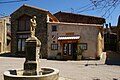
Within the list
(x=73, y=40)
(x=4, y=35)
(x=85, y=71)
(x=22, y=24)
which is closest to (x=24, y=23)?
(x=22, y=24)

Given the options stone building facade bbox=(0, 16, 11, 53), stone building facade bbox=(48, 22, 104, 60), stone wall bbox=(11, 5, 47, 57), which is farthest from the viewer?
stone building facade bbox=(0, 16, 11, 53)

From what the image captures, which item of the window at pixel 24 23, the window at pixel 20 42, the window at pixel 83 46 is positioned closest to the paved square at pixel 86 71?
the window at pixel 83 46

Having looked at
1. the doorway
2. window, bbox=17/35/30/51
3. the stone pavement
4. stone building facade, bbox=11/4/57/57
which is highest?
stone building facade, bbox=11/4/57/57

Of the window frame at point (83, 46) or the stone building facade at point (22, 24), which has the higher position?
the stone building facade at point (22, 24)

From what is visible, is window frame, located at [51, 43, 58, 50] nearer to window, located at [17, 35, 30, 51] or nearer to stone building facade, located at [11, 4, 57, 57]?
stone building facade, located at [11, 4, 57, 57]

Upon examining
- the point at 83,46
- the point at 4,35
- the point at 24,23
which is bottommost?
the point at 83,46

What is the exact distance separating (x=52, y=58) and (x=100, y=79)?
48.1 ft

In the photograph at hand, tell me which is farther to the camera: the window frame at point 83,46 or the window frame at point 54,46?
the window frame at point 54,46

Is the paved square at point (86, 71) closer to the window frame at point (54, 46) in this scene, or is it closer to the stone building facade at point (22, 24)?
the window frame at point (54, 46)

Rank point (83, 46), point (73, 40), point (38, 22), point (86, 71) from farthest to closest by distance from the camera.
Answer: point (38, 22), point (83, 46), point (73, 40), point (86, 71)

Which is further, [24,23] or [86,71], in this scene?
[24,23]

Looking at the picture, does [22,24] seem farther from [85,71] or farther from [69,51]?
[85,71]

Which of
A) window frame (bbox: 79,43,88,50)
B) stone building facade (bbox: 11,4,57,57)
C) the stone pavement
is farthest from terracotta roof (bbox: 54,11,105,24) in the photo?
the stone pavement

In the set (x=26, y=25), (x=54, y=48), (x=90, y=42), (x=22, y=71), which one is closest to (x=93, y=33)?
(x=90, y=42)
